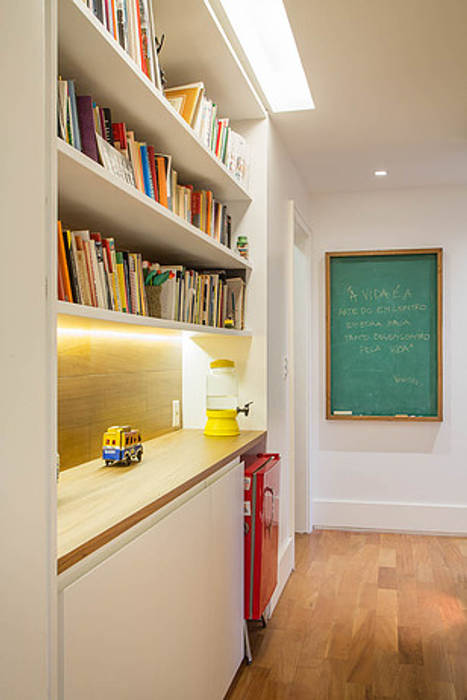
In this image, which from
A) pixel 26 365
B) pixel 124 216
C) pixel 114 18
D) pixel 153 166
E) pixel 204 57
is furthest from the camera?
pixel 204 57

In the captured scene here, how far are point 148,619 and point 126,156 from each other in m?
1.33

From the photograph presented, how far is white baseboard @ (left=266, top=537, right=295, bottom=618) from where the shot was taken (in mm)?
3412

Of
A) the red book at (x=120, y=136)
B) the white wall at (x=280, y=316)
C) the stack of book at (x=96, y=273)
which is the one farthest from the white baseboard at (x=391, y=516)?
the red book at (x=120, y=136)

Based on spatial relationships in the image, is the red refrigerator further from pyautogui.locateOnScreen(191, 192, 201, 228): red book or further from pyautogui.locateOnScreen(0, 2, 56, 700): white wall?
pyautogui.locateOnScreen(0, 2, 56, 700): white wall

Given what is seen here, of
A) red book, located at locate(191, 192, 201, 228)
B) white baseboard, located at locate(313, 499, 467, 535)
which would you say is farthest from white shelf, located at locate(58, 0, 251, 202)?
white baseboard, located at locate(313, 499, 467, 535)

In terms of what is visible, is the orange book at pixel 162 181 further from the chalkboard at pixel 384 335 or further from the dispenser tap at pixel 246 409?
the chalkboard at pixel 384 335

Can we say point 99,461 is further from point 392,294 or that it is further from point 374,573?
point 392,294

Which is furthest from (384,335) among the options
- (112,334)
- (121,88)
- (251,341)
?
(121,88)

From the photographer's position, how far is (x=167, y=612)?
5.90ft

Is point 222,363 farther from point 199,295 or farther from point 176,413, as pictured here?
point 199,295

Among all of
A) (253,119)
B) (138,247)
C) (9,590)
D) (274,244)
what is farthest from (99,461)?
(253,119)

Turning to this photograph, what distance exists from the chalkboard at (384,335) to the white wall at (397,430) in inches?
3.1

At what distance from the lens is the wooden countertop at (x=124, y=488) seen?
1.40 meters

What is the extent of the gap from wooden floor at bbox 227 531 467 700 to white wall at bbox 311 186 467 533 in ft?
1.37
